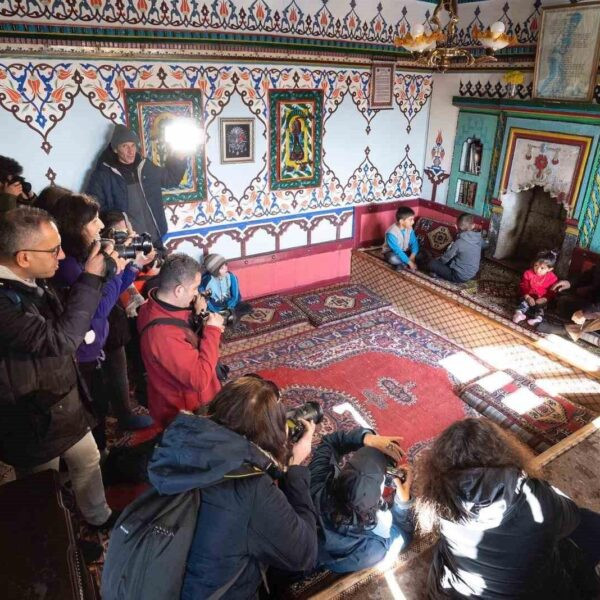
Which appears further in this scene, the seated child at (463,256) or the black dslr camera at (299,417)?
the seated child at (463,256)

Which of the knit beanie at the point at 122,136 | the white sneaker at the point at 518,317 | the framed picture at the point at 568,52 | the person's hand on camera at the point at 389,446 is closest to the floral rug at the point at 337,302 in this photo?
the white sneaker at the point at 518,317

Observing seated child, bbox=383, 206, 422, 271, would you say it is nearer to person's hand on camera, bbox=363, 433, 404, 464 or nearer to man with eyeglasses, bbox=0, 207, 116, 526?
person's hand on camera, bbox=363, 433, 404, 464

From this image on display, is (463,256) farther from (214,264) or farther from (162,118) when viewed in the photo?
(162,118)

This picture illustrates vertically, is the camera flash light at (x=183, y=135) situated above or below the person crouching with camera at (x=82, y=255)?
above

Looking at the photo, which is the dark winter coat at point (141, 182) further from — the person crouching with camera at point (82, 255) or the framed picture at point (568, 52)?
the framed picture at point (568, 52)

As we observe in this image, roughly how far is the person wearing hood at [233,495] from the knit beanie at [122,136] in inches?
145

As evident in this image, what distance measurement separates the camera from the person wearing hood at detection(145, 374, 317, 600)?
1396mm

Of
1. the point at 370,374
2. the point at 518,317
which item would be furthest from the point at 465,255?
the point at 370,374

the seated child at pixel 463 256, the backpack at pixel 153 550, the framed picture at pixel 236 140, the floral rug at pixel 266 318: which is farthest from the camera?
the seated child at pixel 463 256

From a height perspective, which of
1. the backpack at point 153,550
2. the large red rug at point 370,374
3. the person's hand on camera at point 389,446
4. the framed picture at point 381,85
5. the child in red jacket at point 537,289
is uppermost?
the framed picture at point 381,85

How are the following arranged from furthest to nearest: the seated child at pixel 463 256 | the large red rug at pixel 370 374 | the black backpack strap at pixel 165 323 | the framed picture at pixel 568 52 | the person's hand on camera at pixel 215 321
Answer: the seated child at pixel 463 256, the framed picture at pixel 568 52, the large red rug at pixel 370 374, the person's hand on camera at pixel 215 321, the black backpack strap at pixel 165 323

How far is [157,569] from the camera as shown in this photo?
1324 mm

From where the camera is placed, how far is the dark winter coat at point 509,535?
163 cm

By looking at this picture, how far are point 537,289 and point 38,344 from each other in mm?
4784
